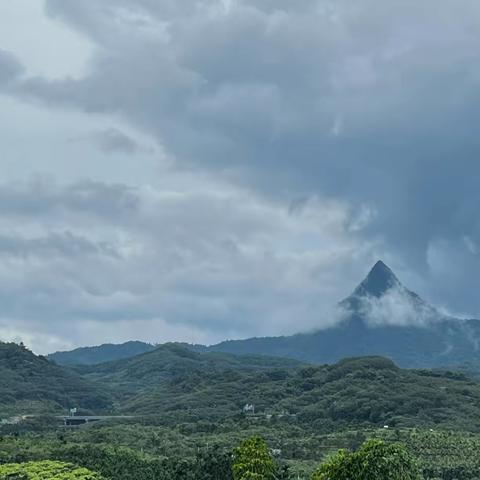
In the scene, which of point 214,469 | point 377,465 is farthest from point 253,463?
point 214,469

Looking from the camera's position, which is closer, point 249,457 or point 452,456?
point 249,457

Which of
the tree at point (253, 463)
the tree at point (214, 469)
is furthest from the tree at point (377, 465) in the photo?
the tree at point (214, 469)

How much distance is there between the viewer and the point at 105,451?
189000mm

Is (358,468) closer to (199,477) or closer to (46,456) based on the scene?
(199,477)

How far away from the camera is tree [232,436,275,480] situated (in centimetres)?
11075

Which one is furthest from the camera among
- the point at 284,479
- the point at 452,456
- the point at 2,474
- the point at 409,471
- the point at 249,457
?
the point at 452,456

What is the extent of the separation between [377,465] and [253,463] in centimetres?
3176

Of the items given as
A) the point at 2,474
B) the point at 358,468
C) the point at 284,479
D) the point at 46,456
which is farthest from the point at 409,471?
the point at 46,456

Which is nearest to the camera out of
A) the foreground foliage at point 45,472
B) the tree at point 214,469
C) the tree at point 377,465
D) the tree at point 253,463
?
the tree at point 377,465

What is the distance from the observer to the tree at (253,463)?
110750 millimetres

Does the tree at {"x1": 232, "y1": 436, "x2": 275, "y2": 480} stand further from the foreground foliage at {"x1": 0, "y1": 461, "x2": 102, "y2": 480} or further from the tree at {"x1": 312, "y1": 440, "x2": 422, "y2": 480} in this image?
the foreground foliage at {"x1": 0, "y1": 461, "x2": 102, "y2": 480}

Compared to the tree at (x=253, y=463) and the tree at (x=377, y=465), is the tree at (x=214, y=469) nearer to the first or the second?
the tree at (x=253, y=463)

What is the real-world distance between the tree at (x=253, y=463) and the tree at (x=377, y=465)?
25958 mm

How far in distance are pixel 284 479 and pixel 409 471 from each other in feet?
177
